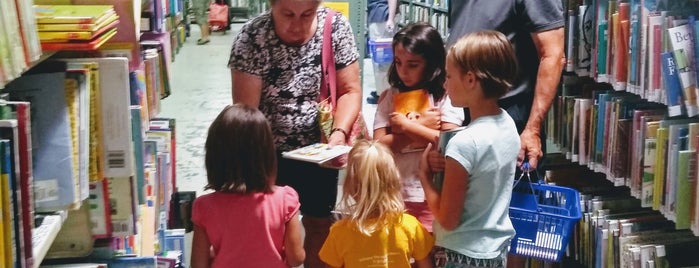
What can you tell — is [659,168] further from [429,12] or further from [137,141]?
[429,12]

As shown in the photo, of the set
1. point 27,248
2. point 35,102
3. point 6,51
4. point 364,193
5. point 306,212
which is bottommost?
point 306,212

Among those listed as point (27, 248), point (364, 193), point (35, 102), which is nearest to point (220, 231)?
point (364, 193)

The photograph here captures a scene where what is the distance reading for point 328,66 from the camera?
277 cm

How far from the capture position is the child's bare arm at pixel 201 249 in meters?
2.37

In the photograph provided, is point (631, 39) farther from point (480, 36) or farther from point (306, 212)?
point (306, 212)

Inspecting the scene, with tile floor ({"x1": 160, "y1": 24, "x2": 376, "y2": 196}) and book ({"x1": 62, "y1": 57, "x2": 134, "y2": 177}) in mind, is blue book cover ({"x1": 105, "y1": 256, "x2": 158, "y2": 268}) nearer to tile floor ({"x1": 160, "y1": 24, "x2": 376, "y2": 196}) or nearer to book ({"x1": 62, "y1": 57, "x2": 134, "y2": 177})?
book ({"x1": 62, "y1": 57, "x2": 134, "y2": 177})

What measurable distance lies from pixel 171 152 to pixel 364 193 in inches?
50.1

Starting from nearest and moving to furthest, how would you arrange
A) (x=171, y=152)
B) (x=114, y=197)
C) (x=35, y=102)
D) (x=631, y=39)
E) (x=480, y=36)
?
(x=35, y=102) < (x=114, y=197) < (x=480, y=36) < (x=631, y=39) < (x=171, y=152)

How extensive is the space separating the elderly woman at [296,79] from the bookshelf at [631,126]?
2.91 ft

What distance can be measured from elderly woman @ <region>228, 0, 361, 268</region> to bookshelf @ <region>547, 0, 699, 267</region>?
0.89 metres

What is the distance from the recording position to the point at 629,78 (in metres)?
2.71

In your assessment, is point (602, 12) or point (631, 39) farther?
point (602, 12)

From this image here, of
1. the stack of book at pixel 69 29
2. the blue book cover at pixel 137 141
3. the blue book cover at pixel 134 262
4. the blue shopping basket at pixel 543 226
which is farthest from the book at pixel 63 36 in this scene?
the blue shopping basket at pixel 543 226

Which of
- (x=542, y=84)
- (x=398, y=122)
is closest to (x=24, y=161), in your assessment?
(x=398, y=122)
